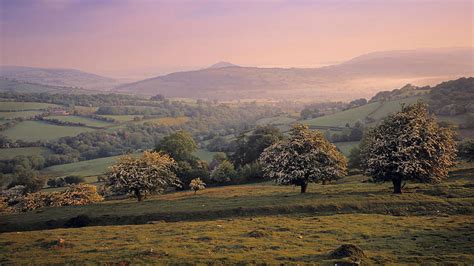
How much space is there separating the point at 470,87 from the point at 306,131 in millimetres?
113908

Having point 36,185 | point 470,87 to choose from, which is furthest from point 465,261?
point 470,87

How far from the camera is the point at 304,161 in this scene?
44.1 m

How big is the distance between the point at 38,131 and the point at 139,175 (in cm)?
11834

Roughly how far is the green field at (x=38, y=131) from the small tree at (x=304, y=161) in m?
123

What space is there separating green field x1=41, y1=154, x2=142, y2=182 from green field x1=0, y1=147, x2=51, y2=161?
491 inches

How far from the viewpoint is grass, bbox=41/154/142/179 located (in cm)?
10594

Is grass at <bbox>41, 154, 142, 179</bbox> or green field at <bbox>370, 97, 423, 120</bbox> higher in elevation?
green field at <bbox>370, 97, 423, 120</bbox>

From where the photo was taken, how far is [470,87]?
132625mm

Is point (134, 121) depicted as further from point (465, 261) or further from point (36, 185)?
point (465, 261)

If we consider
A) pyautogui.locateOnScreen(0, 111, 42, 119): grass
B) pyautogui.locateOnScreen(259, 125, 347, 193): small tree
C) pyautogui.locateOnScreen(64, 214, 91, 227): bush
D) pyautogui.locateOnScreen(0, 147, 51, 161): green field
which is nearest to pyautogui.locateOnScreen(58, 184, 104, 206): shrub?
pyautogui.locateOnScreen(64, 214, 91, 227): bush

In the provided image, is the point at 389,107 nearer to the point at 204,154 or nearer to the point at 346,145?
the point at 346,145

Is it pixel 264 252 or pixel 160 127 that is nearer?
pixel 264 252

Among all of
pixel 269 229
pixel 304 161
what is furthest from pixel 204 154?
pixel 269 229

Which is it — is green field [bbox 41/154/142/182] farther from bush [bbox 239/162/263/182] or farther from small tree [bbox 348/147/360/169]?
small tree [bbox 348/147/360/169]
